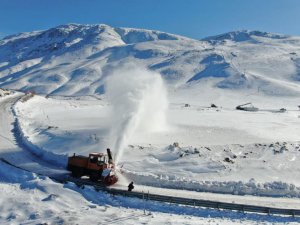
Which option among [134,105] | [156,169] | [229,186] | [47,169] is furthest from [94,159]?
[134,105]

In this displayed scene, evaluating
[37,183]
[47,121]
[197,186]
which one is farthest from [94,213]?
[47,121]

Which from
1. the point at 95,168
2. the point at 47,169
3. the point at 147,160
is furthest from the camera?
the point at 147,160

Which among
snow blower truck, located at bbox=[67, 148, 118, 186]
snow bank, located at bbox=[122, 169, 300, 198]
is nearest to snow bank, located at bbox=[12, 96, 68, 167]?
snow blower truck, located at bbox=[67, 148, 118, 186]

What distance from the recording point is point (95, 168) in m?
35.4

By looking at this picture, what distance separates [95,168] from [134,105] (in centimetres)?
1897

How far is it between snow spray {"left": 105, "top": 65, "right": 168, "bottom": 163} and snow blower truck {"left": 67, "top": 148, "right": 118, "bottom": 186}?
19.9 feet

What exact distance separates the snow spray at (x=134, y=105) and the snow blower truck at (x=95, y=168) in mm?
6069

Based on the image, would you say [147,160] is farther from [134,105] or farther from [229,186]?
[134,105]

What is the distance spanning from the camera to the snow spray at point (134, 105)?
46625mm

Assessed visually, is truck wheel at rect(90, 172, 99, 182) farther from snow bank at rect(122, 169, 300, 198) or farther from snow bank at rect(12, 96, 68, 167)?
snow bank at rect(12, 96, 68, 167)

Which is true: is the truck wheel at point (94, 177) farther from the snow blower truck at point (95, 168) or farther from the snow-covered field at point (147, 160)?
the snow-covered field at point (147, 160)

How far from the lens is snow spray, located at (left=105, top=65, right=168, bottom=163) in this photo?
46625 mm

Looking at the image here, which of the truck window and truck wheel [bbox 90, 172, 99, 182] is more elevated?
the truck window

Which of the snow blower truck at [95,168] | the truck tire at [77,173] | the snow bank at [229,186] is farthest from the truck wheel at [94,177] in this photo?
the snow bank at [229,186]
